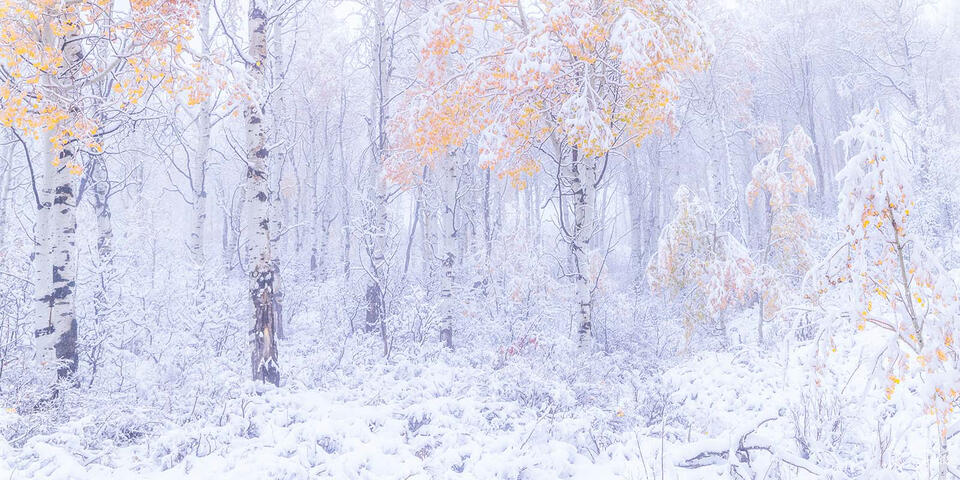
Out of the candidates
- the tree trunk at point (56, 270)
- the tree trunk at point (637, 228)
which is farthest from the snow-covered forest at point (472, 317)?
the tree trunk at point (637, 228)

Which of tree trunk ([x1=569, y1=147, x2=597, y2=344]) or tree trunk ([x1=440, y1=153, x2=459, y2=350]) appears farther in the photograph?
tree trunk ([x1=440, y1=153, x2=459, y2=350])

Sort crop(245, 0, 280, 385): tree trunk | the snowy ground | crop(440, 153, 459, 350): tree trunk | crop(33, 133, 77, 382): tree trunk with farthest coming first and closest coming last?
crop(440, 153, 459, 350): tree trunk < crop(245, 0, 280, 385): tree trunk < crop(33, 133, 77, 382): tree trunk < the snowy ground

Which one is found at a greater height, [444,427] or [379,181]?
[379,181]

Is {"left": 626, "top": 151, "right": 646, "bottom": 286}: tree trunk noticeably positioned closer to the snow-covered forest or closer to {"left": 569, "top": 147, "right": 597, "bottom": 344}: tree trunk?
the snow-covered forest

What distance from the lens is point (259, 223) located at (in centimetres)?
715

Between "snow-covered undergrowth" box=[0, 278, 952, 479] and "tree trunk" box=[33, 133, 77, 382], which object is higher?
"tree trunk" box=[33, 133, 77, 382]

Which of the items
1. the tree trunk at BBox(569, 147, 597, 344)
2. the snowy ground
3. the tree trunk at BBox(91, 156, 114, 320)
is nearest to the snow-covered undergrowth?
the snowy ground

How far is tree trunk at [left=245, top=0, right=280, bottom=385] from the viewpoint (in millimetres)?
6930

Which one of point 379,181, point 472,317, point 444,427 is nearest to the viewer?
point 444,427

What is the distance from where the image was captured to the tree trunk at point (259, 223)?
22.7ft

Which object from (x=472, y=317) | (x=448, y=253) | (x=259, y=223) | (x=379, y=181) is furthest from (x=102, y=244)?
(x=472, y=317)

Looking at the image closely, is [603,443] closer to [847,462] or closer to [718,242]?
[847,462]

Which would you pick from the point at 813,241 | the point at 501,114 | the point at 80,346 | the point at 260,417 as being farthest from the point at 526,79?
the point at 813,241

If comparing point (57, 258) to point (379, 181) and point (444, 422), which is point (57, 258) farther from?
point (379, 181)
